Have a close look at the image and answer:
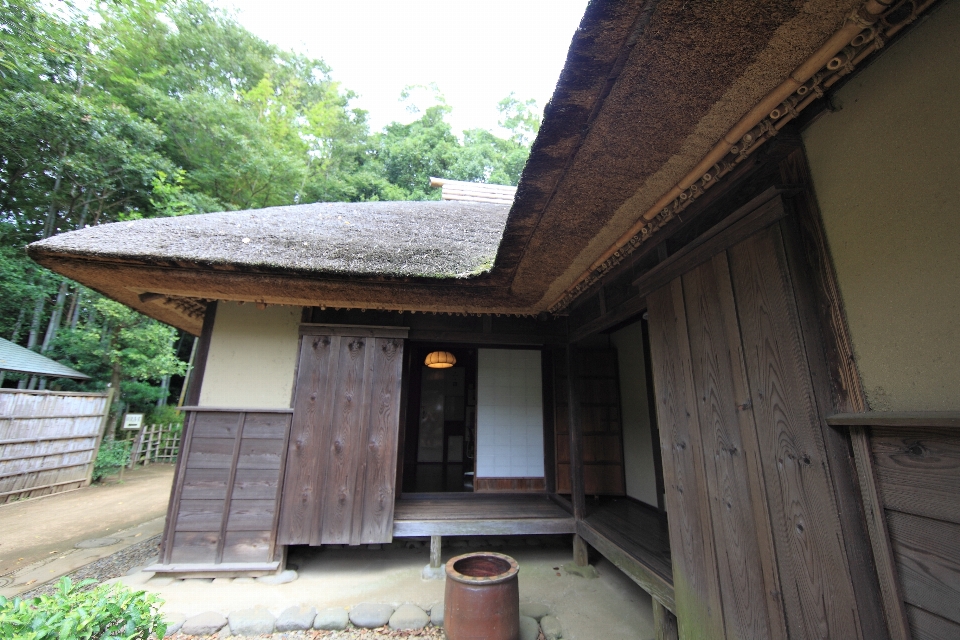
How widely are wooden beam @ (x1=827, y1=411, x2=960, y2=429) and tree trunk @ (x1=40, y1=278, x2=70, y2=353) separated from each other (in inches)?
520

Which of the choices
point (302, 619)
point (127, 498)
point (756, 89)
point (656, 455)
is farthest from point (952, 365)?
point (127, 498)

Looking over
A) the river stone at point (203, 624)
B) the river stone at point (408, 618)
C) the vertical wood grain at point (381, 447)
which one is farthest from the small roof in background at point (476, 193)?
the river stone at point (203, 624)

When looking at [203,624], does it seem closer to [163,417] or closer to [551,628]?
[551,628]

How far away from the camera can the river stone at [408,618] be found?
2576mm

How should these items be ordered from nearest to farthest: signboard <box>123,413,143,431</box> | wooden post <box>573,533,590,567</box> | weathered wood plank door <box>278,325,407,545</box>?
weathered wood plank door <box>278,325,407,545</box>, wooden post <box>573,533,590,567</box>, signboard <box>123,413,143,431</box>

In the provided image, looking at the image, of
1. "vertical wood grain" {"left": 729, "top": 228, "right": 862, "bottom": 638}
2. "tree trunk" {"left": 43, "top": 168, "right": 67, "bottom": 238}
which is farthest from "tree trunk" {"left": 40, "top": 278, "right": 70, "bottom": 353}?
"vertical wood grain" {"left": 729, "top": 228, "right": 862, "bottom": 638}

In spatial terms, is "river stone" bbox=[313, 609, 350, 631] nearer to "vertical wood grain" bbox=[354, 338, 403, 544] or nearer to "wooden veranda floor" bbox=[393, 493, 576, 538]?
"vertical wood grain" bbox=[354, 338, 403, 544]

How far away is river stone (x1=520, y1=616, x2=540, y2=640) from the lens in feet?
7.93

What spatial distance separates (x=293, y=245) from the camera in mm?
3305

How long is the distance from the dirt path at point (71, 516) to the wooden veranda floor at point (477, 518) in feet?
11.9

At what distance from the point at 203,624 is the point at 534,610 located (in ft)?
7.39

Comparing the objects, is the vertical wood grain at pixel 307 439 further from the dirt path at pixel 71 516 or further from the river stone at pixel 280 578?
the dirt path at pixel 71 516

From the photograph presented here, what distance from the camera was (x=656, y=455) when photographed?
3801 mm

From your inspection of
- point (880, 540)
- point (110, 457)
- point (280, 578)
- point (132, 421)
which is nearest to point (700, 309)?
point (880, 540)
